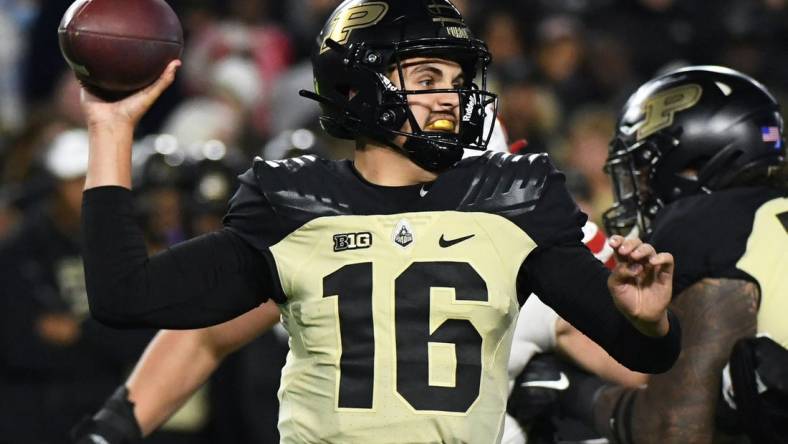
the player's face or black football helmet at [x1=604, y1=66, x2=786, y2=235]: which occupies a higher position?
the player's face

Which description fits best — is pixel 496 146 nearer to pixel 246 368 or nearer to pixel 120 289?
pixel 120 289

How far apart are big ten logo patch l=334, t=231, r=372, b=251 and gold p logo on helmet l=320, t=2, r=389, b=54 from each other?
0.49 metres

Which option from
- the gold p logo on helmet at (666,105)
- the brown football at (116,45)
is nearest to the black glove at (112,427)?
the brown football at (116,45)

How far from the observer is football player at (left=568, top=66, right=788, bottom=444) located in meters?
3.76

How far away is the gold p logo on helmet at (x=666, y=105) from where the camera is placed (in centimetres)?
415

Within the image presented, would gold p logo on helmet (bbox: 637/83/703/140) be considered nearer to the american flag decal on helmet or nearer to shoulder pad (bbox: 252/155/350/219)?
the american flag decal on helmet

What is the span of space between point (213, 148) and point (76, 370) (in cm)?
125

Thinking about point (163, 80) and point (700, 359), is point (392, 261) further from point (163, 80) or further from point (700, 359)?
point (700, 359)

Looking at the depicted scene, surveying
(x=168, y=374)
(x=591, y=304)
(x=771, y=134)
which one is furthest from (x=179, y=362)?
(x=771, y=134)

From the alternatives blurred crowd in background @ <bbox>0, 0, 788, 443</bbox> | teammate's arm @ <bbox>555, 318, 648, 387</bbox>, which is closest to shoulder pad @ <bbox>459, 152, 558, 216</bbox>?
teammate's arm @ <bbox>555, 318, 648, 387</bbox>

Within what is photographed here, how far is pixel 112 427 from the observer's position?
399cm

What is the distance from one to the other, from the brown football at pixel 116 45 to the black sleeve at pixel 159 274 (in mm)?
264

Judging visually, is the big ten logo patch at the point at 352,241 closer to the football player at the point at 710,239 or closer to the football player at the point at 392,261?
the football player at the point at 392,261

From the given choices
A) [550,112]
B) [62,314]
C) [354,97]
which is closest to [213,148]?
[62,314]
